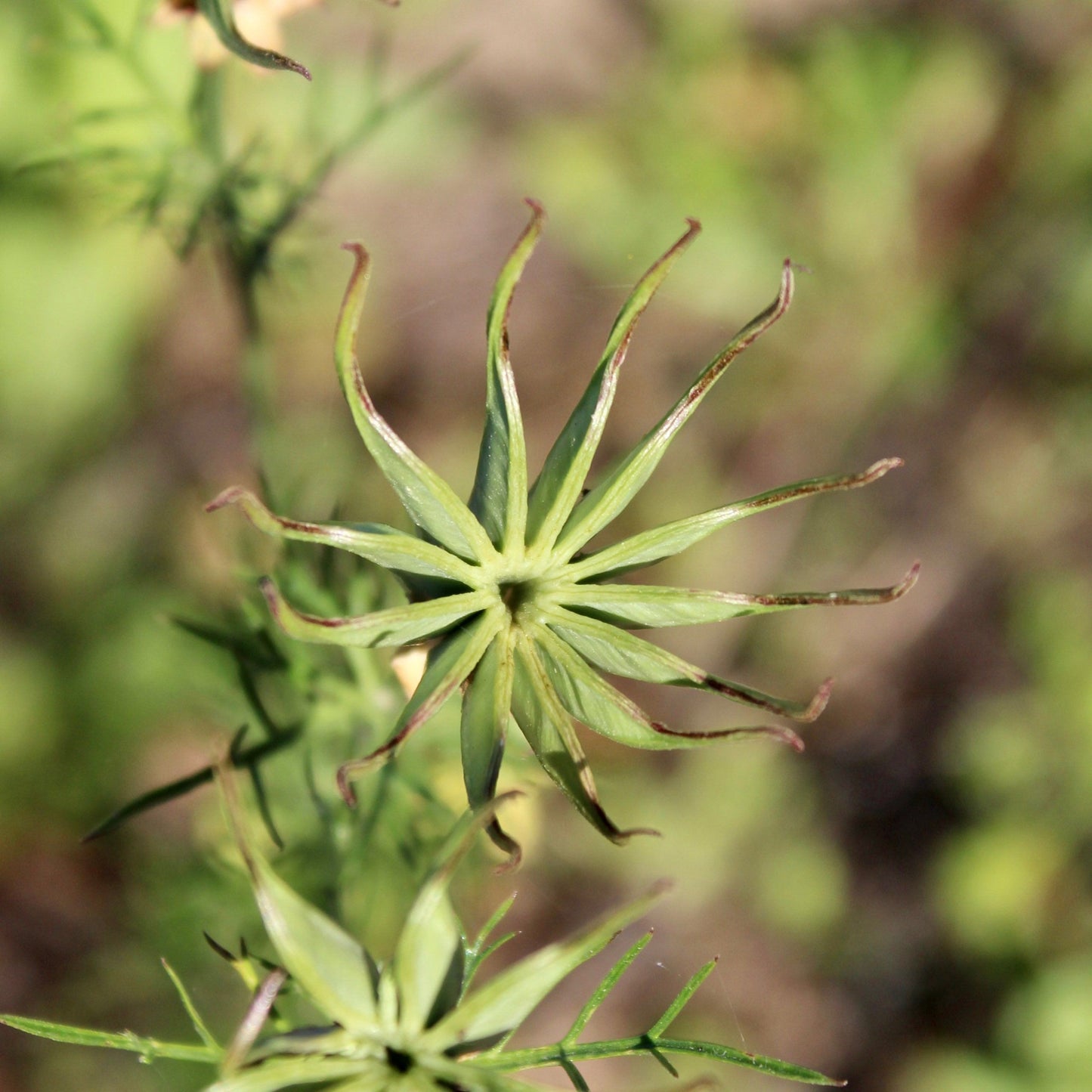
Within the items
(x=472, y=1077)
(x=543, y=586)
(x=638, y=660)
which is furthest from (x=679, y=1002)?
(x=543, y=586)

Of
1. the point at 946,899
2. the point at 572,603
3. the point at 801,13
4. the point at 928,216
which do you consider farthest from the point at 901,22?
the point at 572,603

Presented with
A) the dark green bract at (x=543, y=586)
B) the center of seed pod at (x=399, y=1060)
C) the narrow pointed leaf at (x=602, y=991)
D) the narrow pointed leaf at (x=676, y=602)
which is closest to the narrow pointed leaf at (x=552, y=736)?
the dark green bract at (x=543, y=586)

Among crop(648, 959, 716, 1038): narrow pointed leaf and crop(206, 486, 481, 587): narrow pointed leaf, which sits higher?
crop(206, 486, 481, 587): narrow pointed leaf

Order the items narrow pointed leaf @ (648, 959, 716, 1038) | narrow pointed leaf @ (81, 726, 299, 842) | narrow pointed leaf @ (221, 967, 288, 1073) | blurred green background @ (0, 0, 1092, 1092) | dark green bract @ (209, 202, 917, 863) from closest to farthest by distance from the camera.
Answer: narrow pointed leaf @ (221, 967, 288, 1073) < dark green bract @ (209, 202, 917, 863) < narrow pointed leaf @ (648, 959, 716, 1038) < narrow pointed leaf @ (81, 726, 299, 842) < blurred green background @ (0, 0, 1092, 1092)

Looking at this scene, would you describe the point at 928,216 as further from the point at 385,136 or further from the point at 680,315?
the point at 385,136

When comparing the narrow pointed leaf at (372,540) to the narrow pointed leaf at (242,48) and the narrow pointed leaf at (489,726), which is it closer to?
the narrow pointed leaf at (489,726)

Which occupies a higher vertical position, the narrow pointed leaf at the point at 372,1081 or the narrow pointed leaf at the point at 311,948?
the narrow pointed leaf at the point at 311,948

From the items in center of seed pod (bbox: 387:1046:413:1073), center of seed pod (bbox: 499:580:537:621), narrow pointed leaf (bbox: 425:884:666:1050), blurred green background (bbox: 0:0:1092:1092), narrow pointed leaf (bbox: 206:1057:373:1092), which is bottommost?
narrow pointed leaf (bbox: 206:1057:373:1092)

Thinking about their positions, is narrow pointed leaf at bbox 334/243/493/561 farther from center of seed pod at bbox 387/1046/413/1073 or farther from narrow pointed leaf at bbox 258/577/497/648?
center of seed pod at bbox 387/1046/413/1073

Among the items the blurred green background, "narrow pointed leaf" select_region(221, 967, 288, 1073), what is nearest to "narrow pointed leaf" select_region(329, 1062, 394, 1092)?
"narrow pointed leaf" select_region(221, 967, 288, 1073)
